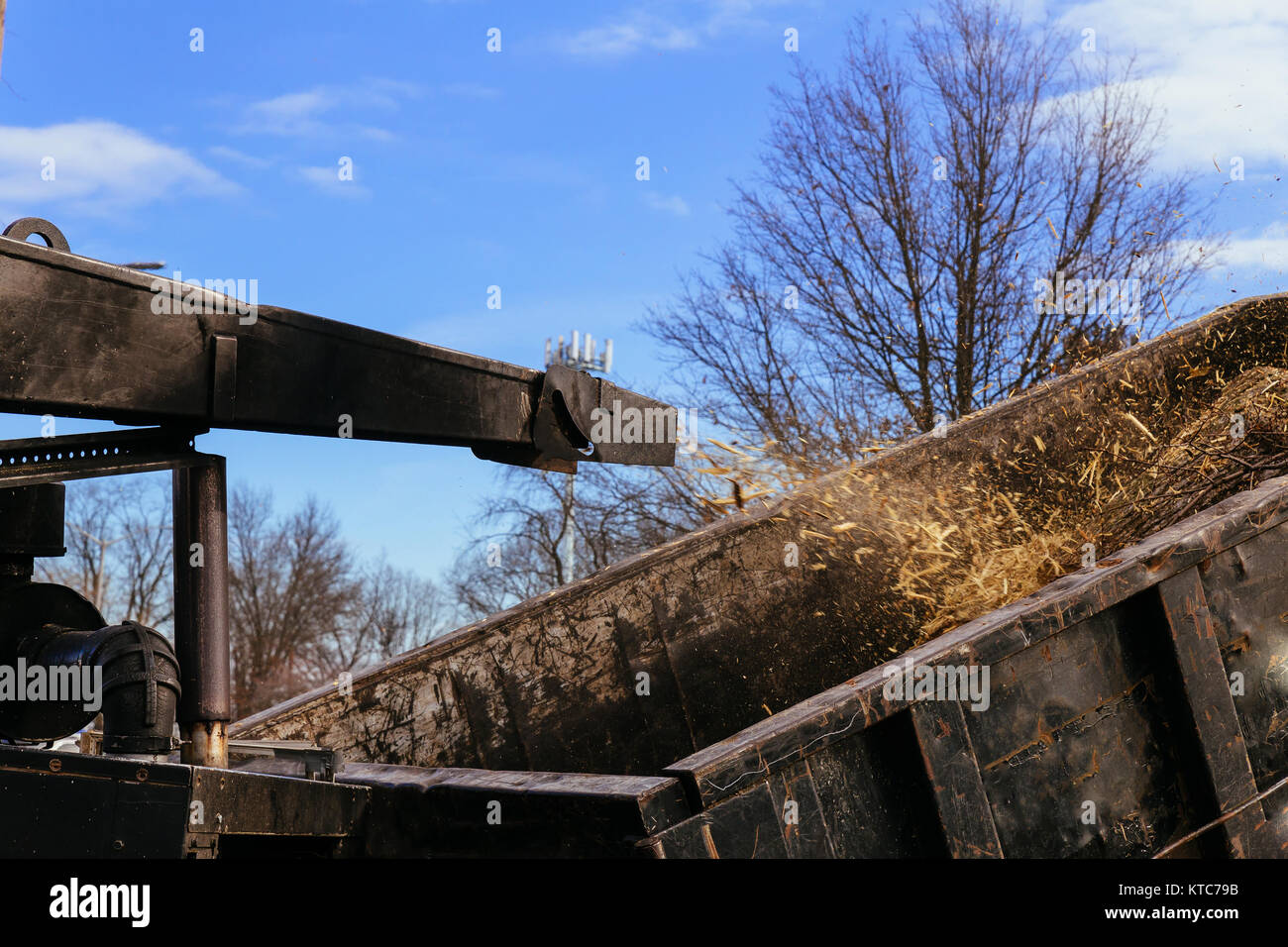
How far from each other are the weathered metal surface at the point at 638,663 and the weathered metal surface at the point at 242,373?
93cm

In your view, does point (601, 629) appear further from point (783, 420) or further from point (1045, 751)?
point (783, 420)

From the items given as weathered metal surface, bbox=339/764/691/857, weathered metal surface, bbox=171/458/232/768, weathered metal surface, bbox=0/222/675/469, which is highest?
weathered metal surface, bbox=0/222/675/469

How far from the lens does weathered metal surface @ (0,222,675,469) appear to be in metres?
3.03

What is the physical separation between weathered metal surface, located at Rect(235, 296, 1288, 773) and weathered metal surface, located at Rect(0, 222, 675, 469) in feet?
3.05

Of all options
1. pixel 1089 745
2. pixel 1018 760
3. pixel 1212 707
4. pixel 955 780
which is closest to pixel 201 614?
pixel 955 780

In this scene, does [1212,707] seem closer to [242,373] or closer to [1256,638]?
[1256,638]

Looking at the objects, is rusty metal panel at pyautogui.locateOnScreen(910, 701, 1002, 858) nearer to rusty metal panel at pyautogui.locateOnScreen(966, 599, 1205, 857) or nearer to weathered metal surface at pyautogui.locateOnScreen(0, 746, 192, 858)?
rusty metal panel at pyautogui.locateOnScreen(966, 599, 1205, 857)

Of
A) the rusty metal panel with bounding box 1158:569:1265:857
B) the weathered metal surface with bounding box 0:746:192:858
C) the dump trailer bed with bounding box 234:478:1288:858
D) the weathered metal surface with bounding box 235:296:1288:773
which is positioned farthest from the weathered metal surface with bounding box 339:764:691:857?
the rusty metal panel with bounding box 1158:569:1265:857

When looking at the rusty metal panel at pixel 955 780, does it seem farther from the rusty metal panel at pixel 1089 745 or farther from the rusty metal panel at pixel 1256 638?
the rusty metal panel at pixel 1256 638

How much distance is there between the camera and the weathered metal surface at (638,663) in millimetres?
4652

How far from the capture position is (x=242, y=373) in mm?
3477

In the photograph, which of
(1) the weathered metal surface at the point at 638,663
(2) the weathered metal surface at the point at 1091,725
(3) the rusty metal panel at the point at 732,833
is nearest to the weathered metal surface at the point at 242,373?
(1) the weathered metal surface at the point at 638,663

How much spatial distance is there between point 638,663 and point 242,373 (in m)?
2.27
